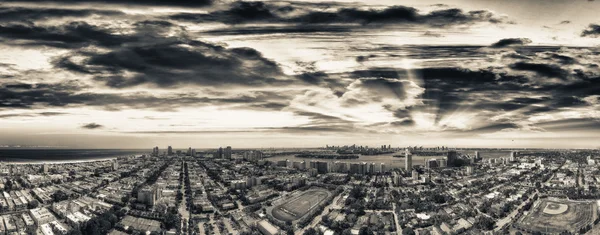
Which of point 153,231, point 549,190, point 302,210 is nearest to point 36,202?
point 153,231

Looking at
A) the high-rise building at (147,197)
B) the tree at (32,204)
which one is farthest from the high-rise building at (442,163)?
the tree at (32,204)

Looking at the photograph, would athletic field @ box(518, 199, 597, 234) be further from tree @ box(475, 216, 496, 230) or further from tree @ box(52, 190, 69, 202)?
tree @ box(52, 190, 69, 202)

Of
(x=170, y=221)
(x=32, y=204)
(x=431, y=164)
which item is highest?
(x=431, y=164)

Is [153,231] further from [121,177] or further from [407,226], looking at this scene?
[121,177]

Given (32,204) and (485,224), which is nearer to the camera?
(485,224)

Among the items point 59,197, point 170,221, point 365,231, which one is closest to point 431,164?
point 365,231

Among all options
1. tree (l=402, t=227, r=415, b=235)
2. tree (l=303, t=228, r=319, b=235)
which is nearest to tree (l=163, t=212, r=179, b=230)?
tree (l=303, t=228, r=319, b=235)

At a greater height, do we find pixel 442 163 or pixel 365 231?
pixel 442 163

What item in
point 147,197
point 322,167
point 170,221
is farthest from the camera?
point 322,167

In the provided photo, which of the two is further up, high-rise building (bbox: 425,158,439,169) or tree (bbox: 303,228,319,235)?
high-rise building (bbox: 425,158,439,169)

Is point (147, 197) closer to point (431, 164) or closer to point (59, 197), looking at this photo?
point (59, 197)

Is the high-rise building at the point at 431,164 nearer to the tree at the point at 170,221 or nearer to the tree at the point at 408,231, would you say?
the tree at the point at 408,231
